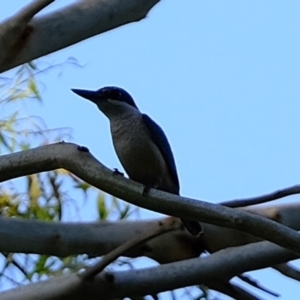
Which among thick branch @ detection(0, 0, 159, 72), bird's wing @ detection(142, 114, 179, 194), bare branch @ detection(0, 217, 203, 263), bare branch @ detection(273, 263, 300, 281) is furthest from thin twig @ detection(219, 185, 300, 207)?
thick branch @ detection(0, 0, 159, 72)

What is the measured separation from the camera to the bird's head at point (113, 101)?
249cm

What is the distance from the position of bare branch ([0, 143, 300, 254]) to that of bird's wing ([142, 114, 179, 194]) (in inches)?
32.4

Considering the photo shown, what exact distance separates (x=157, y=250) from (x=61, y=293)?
43cm

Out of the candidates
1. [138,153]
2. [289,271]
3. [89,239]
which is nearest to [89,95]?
A: [138,153]

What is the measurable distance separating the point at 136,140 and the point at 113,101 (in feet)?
0.43

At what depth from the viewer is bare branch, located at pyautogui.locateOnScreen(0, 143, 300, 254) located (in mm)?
1646

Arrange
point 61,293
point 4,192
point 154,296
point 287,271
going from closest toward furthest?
point 61,293 → point 154,296 → point 287,271 → point 4,192

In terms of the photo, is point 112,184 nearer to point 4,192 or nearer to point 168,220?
point 168,220

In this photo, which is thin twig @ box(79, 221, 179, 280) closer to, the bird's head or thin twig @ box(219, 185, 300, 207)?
thin twig @ box(219, 185, 300, 207)

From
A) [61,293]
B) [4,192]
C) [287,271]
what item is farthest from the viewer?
[4,192]

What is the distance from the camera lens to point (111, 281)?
2061mm

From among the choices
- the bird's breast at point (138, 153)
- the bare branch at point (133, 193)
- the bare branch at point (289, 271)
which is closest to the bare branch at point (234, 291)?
the bare branch at point (289, 271)

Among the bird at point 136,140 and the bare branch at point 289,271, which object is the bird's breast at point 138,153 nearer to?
the bird at point 136,140

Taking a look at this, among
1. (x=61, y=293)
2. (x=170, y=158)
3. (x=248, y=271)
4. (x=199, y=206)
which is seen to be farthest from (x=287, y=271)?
(x=199, y=206)
